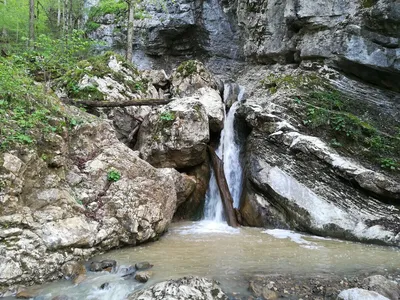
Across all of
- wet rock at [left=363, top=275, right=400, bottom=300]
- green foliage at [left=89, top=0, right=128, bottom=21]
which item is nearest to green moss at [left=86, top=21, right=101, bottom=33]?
green foliage at [left=89, top=0, right=128, bottom=21]

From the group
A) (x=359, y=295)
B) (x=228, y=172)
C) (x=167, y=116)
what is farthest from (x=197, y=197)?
(x=359, y=295)

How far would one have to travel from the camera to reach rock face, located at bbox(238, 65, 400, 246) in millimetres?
7734

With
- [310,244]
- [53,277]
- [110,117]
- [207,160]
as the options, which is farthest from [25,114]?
[310,244]

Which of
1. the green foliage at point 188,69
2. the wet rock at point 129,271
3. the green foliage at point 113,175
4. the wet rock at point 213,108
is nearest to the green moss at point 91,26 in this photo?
the green foliage at point 188,69

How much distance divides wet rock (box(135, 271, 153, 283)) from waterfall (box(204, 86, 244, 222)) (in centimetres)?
464

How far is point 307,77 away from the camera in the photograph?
1191 cm

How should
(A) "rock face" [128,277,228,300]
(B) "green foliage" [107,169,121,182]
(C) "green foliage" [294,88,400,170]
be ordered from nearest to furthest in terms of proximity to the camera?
(A) "rock face" [128,277,228,300]
(B) "green foliage" [107,169,121,182]
(C) "green foliage" [294,88,400,170]

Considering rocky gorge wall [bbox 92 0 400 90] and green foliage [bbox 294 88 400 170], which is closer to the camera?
green foliage [bbox 294 88 400 170]

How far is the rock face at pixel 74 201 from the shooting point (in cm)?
491

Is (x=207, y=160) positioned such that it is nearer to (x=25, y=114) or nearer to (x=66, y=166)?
(x=66, y=166)

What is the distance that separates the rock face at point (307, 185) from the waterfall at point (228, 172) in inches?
22.4

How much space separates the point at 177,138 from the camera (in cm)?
955

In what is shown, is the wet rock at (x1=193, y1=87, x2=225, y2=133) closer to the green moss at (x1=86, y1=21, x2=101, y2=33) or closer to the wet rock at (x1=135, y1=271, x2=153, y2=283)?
the wet rock at (x1=135, y1=271, x2=153, y2=283)

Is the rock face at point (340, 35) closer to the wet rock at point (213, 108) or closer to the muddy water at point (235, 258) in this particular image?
the wet rock at point (213, 108)
